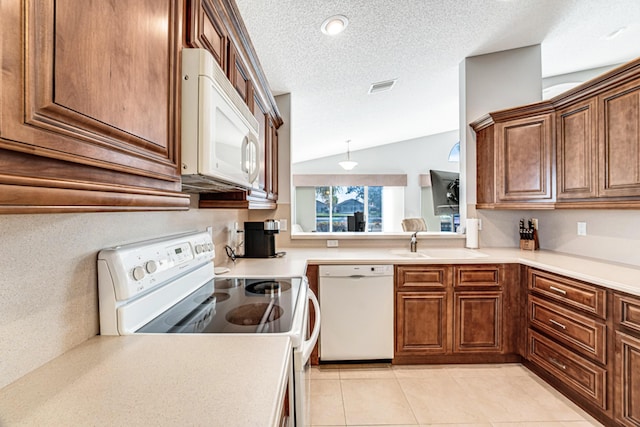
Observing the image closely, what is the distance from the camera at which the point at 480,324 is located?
7.97ft

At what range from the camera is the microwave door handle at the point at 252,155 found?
Answer: 4.69 feet

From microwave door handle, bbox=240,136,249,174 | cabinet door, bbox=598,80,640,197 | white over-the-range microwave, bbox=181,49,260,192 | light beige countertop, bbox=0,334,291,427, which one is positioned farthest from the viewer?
cabinet door, bbox=598,80,640,197

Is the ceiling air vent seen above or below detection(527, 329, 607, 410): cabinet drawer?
above

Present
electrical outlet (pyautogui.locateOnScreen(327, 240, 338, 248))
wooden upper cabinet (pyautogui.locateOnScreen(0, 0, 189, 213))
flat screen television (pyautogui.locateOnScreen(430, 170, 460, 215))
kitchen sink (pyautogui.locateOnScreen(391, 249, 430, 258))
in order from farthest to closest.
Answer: flat screen television (pyautogui.locateOnScreen(430, 170, 460, 215))
electrical outlet (pyautogui.locateOnScreen(327, 240, 338, 248))
kitchen sink (pyautogui.locateOnScreen(391, 249, 430, 258))
wooden upper cabinet (pyautogui.locateOnScreen(0, 0, 189, 213))

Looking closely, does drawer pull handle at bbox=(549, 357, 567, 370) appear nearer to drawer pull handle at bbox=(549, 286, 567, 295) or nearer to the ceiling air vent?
drawer pull handle at bbox=(549, 286, 567, 295)

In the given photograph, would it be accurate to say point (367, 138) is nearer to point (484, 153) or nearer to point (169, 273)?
point (484, 153)

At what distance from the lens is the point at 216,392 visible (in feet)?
2.19

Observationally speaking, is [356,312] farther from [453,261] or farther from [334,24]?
[334,24]

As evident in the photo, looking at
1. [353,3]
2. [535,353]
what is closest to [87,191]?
[353,3]

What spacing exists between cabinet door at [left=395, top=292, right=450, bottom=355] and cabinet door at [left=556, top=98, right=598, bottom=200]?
1210 millimetres

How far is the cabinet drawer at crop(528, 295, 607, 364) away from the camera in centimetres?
176

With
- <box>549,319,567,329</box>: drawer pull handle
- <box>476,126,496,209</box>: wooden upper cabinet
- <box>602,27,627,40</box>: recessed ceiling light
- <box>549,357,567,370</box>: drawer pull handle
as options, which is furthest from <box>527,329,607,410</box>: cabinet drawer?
<box>602,27,627,40</box>: recessed ceiling light

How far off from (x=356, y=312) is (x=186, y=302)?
1445mm

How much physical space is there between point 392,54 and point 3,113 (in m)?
2.68
